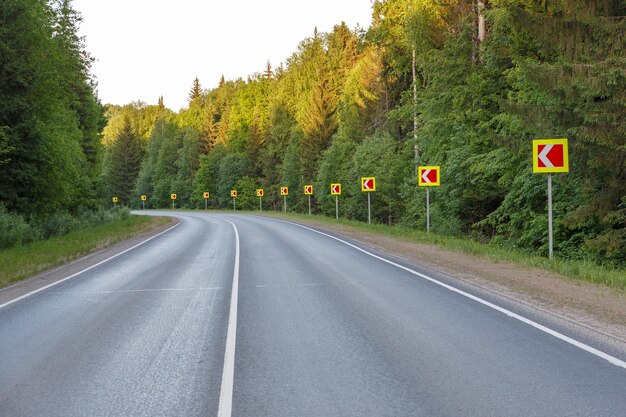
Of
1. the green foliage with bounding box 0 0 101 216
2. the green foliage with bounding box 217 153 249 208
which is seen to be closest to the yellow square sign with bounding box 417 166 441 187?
the green foliage with bounding box 0 0 101 216

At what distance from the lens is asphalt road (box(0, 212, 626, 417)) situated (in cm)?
420

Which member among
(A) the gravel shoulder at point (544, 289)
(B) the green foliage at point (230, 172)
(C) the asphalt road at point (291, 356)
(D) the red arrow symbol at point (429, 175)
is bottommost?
(A) the gravel shoulder at point (544, 289)

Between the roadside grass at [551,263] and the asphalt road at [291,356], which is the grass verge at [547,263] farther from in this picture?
the asphalt road at [291,356]

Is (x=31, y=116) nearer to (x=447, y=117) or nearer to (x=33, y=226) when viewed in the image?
(x=33, y=226)

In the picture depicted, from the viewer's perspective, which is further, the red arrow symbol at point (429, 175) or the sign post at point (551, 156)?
the red arrow symbol at point (429, 175)

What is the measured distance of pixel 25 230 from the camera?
2008 centimetres

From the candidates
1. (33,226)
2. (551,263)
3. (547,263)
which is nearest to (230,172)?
(33,226)

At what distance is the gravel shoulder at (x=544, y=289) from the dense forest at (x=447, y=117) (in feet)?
10.5

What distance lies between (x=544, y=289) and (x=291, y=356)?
18.8 ft

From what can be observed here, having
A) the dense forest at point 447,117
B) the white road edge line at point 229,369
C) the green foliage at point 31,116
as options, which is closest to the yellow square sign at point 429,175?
the dense forest at point 447,117

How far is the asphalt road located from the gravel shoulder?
84 cm

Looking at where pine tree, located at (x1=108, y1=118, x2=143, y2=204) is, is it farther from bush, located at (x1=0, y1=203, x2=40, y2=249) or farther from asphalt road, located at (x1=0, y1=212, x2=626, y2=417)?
asphalt road, located at (x1=0, y1=212, x2=626, y2=417)

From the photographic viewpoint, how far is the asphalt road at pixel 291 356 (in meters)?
4.20

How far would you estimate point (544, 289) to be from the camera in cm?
909
